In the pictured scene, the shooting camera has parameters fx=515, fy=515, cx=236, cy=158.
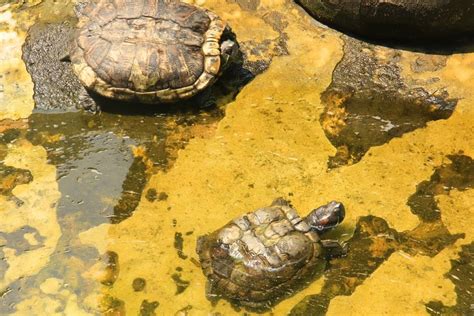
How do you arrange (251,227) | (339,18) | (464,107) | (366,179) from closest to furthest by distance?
(251,227)
(366,179)
(464,107)
(339,18)

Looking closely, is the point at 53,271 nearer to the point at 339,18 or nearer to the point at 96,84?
the point at 96,84

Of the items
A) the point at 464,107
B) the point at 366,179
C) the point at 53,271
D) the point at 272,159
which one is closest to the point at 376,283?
the point at 366,179

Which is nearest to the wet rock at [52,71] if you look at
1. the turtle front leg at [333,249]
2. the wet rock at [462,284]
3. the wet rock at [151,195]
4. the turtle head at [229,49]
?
the wet rock at [151,195]

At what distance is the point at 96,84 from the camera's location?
5.65 metres

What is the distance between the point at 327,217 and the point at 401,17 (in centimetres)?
276

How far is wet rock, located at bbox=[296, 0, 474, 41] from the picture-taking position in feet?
19.4

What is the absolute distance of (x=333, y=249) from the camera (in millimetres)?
4777

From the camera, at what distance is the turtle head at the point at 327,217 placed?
479 centimetres

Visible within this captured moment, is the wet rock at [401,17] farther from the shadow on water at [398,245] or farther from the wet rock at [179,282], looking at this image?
the wet rock at [179,282]

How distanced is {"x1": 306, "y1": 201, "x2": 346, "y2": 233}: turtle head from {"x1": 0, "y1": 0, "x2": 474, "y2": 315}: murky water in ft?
0.84

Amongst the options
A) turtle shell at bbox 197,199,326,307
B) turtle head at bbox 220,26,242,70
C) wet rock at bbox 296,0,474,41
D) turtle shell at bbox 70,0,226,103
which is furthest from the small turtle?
wet rock at bbox 296,0,474,41

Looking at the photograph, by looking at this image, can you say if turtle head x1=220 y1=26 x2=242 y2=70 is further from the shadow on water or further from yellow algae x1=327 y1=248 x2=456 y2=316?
yellow algae x1=327 y1=248 x2=456 y2=316

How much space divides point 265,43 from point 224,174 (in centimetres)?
205

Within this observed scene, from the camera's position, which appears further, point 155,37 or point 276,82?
point 276,82
